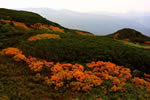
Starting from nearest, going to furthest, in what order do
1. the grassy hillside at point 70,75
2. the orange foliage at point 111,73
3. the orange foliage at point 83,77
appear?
the grassy hillside at point 70,75, the orange foliage at point 83,77, the orange foliage at point 111,73

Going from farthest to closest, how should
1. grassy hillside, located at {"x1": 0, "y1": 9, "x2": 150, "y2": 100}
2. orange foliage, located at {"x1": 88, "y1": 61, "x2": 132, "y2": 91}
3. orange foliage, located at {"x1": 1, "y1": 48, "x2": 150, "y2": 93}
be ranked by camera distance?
orange foliage, located at {"x1": 88, "y1": 61, "x2": 132, "y2": 91} < orange foliage, located at {"x1": 1, "y1": 48, "x2": 150, "y2": 93} < grassy hillside, located at {"x1": 0, "y1": 9, "x2": 150, "y2": 100}

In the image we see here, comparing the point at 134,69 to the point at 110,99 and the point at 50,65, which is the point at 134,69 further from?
the point at 50,65

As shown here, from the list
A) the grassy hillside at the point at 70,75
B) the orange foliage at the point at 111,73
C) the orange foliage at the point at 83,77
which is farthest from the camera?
the orange foliage at the point at 111,73

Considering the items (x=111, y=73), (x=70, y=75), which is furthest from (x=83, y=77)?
(x=111, y=73)

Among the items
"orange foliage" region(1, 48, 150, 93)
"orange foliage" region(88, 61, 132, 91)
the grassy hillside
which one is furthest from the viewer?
"orange foliage" region(88, 61, 132, 91)

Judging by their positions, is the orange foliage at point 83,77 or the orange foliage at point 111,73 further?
the orange foliage at point 111,73

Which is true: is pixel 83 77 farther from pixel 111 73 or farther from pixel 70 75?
pixel 111 73

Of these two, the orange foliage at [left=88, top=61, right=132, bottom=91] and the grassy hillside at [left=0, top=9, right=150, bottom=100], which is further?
the orange foliage at [left=88, top=61, right=132, bottom=91]

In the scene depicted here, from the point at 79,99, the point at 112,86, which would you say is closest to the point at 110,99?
the point at 112,86

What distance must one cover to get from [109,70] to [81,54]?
3.93 m

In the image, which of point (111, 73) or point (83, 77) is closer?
point (83, 77)

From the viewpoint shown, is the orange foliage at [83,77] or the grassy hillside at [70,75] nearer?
the grassy hillside at [70,75]

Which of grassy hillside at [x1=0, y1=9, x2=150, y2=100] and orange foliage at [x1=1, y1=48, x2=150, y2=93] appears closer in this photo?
grassy hillside at [x1=0, y1=9, x2=150, y2=100]

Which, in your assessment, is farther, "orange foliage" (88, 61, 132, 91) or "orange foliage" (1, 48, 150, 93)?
"orange foliage" (88, 61, 132, 91)
